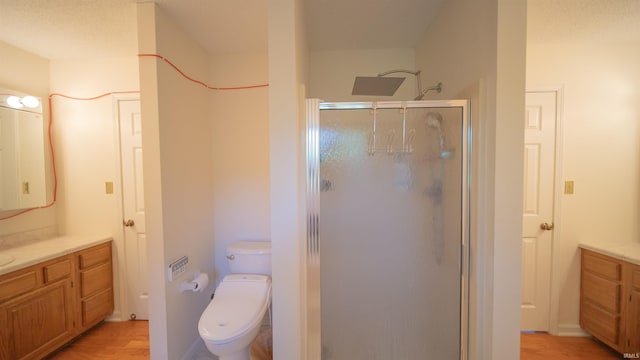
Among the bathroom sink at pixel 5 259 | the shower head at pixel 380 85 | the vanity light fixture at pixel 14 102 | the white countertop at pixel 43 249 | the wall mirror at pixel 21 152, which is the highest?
the shower head at pixel 380 85

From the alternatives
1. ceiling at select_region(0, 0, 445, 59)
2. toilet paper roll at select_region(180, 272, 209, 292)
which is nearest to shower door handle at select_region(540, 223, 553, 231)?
ceiling at select_region(0, 0, 445, 59)

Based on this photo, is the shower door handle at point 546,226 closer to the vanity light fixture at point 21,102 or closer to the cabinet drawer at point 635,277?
the cabinet drawer at point 635,277

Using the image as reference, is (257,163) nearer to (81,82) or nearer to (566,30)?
(81,82)

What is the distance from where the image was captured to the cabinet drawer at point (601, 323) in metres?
1.70

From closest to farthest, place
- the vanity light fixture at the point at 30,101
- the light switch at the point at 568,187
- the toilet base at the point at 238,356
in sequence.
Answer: the toilet base at the point at 238,356 < the vanity light fixture at the point at 30,101 < the light switch at the point at 568,187

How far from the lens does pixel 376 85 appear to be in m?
1.78

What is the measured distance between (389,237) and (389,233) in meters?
0.03

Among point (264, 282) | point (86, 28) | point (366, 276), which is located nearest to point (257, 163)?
point (264, 282)

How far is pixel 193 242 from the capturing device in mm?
1844

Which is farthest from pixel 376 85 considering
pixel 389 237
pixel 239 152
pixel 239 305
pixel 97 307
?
pixel 97 307

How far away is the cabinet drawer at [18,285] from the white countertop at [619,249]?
430cm

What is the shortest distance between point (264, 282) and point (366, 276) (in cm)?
81

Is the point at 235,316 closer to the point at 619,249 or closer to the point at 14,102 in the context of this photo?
the point at 14,102

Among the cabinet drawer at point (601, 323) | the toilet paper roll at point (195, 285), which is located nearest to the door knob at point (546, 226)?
the cabinet drawer at point (601, 323)
